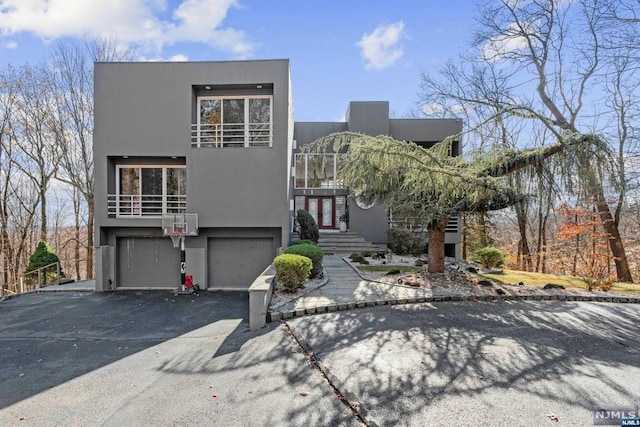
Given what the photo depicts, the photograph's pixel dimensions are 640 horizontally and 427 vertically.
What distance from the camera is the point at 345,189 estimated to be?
52.0 ft

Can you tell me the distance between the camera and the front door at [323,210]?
17.8 m

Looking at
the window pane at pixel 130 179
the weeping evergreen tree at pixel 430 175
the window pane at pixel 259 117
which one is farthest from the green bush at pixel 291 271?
the window pane at pixel 130 179

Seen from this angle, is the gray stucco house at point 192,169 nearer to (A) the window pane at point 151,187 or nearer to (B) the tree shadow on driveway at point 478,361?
(A) the window pane at point 151,187

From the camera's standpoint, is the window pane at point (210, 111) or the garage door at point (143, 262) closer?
the window pane at point (210, 111)

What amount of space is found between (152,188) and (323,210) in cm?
882

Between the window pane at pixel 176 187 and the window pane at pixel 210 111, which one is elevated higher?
the window pane at pixel 210 111

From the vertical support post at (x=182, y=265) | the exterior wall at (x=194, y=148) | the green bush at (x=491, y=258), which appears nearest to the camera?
the exterior wall at (x=194, y=148)

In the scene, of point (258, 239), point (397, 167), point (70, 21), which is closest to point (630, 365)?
point (397, 167)

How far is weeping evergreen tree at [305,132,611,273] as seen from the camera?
26.5 ft

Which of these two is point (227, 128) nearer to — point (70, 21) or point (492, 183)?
point (492, 183)

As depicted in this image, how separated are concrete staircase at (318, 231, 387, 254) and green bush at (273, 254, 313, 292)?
22.5 feet

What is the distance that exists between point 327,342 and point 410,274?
17.8ft

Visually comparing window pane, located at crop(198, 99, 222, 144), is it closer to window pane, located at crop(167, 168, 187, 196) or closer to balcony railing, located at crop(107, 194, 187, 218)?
window pane, located at crop(167, 168, 187, 196)

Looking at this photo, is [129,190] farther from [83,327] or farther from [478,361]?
[478,361]
